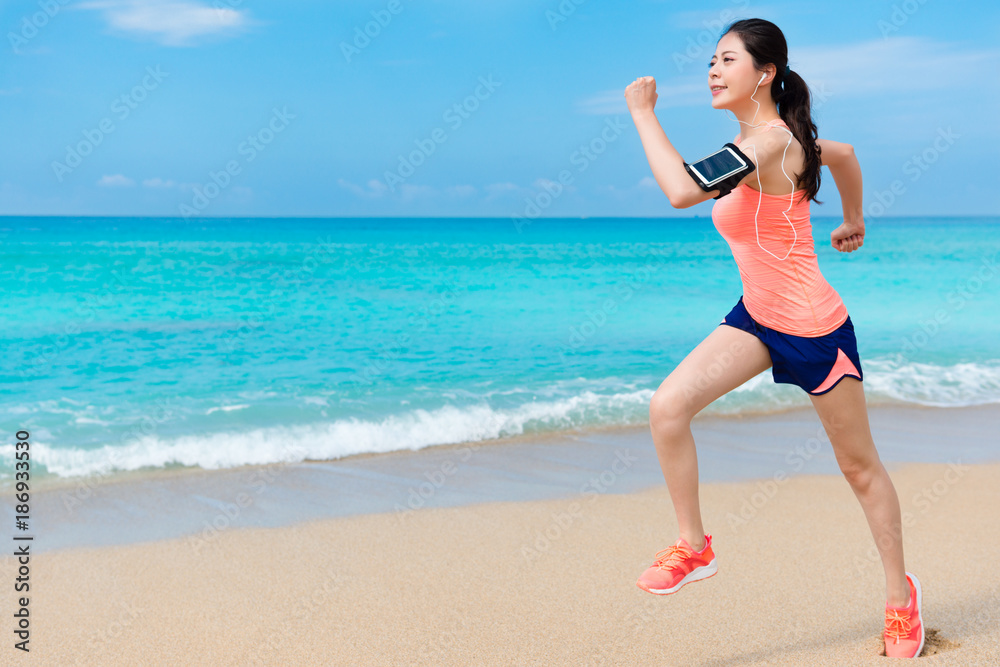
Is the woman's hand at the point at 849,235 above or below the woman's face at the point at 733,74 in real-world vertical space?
below

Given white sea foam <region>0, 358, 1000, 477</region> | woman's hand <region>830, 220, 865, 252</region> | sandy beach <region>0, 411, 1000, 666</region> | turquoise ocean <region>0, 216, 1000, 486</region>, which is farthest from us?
turquoise ocean <region>0, 216, 1000, 486</region>

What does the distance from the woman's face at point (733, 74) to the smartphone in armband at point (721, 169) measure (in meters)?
0.28

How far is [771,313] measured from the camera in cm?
260

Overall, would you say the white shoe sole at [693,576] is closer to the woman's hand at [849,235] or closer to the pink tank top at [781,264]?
the pink tank top at [781,264]

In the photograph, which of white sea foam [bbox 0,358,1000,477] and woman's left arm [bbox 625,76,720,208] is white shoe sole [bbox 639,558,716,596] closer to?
woman's left arm [bbox 625,76,720,208]

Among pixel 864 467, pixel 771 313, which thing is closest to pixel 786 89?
pixel 771 313

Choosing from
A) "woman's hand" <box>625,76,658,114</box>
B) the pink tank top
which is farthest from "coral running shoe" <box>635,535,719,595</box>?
"woman's hand" <box>625,76,658,114</box>

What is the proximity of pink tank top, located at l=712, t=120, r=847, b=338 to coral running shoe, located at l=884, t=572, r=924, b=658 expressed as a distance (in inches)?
41.7

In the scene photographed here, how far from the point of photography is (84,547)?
13.2 feet

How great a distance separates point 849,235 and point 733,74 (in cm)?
101

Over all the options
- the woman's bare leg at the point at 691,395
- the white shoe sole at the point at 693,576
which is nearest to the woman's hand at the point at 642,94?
the woman's bare leg at the point at 691,395

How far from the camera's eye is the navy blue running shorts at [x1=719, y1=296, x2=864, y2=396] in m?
2.51

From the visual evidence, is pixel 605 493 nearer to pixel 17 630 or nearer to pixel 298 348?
pixel 17 630

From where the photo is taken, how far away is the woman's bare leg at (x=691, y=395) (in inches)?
101
